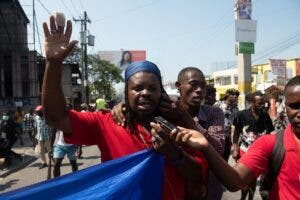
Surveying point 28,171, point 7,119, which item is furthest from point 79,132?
point 7,119

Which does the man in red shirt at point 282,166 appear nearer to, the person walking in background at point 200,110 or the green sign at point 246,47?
the person walking in background at point 200,110

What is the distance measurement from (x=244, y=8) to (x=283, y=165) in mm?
16464

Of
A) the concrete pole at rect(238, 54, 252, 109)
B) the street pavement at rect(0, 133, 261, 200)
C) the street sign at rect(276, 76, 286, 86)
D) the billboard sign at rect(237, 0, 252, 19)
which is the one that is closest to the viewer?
the street pavement at rect(0, 133, 261, 200)

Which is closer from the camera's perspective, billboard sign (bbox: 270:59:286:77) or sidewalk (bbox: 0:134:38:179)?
sidewalk (bbox: 0:134:38:179)

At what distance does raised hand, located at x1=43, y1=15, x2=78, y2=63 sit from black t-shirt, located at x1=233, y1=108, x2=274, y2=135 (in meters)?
4.58

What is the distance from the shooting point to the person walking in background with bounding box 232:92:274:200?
21.4ft

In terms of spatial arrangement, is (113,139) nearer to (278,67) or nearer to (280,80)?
(280,80)

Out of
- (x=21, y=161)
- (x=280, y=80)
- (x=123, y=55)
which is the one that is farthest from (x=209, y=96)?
(x=123, y=55)

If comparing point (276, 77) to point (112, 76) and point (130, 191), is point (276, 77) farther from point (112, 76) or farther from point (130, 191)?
point (112, 76)

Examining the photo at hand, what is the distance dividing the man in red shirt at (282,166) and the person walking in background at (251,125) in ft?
13.7

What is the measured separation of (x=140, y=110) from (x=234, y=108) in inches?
249

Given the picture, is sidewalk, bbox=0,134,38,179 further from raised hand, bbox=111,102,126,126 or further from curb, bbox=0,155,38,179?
raised hand, bbox=111,102,126,126

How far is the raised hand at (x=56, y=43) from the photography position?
2357 mm

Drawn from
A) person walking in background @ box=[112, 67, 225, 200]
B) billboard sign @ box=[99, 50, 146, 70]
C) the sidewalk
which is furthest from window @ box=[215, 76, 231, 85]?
person walking in background @ box=[112, 67, 225, 200]
